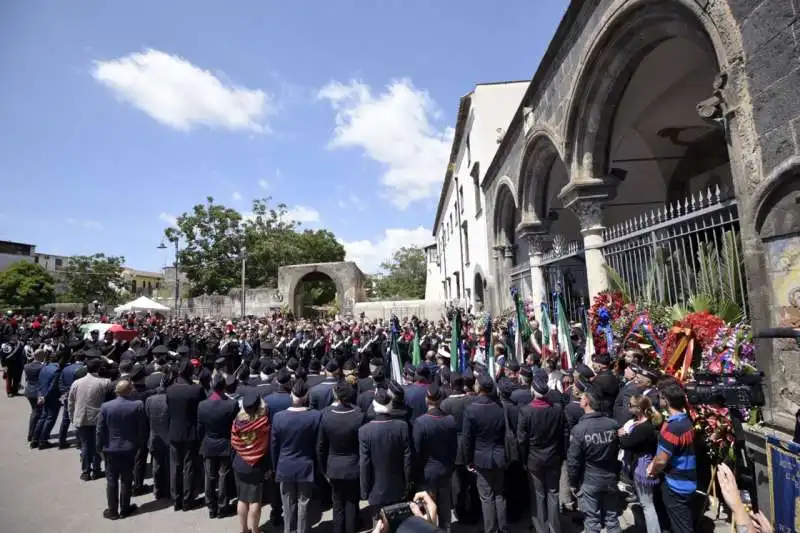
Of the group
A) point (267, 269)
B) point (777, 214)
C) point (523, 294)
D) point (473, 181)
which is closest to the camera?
point (777, 214)

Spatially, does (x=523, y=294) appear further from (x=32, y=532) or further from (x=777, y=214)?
(x=32, y=532)

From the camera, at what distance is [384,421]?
3789 millimetres

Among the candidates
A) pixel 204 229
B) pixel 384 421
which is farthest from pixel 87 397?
pixel 204 229

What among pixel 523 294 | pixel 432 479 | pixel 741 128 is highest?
pixel 741 128

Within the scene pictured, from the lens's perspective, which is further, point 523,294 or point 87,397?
point 523,294

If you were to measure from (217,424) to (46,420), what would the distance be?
4.89 meters

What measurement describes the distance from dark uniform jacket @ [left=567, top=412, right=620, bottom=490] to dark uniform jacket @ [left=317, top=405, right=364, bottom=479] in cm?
194

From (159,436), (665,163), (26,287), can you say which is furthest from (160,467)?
(26,287)

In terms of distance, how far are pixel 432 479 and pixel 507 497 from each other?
4.46 ft

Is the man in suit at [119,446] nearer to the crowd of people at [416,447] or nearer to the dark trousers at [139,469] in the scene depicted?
the crowd of people at [416,447]

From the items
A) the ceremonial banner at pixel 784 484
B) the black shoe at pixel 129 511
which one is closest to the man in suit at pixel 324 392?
the black shoe at pixel 129 511

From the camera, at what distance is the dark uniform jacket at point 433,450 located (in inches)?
151

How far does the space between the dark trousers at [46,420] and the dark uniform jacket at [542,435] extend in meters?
7.85

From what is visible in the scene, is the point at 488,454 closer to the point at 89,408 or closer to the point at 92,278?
the point at 89,408
